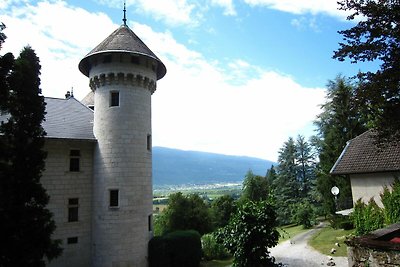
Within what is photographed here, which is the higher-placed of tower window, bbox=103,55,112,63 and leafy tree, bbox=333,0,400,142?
tower window, bbox=103,55,112,63

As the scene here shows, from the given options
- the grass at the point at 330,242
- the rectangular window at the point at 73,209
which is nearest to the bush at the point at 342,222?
the grass at the point at 330,242

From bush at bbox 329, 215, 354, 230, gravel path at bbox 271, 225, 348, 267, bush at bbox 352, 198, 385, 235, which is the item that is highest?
bush at bbox 352, 198, 385, 235

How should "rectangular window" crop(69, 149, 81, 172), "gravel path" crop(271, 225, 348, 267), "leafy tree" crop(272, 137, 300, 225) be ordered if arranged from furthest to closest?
"leafy tree" crop(272, 137, 300, 225), "rectangular window" crop(69, 149, 81, 172), "gravel path" crop(271, 225, 348, 267)

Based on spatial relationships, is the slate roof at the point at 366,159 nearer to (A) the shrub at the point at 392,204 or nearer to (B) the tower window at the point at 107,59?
(A) the shrub at the point at 392,204

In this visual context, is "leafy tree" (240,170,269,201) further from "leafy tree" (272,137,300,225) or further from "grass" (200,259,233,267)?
"grass" (200,259,233,267)

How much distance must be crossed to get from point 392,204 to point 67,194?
19135mm

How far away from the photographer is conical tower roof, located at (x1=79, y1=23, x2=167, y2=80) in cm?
1992

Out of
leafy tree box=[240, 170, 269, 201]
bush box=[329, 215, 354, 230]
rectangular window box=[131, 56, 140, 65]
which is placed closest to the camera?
rectangular window box=[131, 56, 140, 65]

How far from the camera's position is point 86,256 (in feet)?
63.7

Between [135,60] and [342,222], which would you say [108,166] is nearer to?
[135,60]

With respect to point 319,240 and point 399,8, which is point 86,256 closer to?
point 319,240

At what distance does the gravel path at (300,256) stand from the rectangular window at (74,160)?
14075 millimetres

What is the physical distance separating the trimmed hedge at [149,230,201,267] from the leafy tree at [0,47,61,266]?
7.30 meters

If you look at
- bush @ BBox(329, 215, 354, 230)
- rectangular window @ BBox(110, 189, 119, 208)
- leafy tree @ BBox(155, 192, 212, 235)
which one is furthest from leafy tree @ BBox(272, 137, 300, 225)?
rectangular window @ BBox(110, 189, 119, 208)
